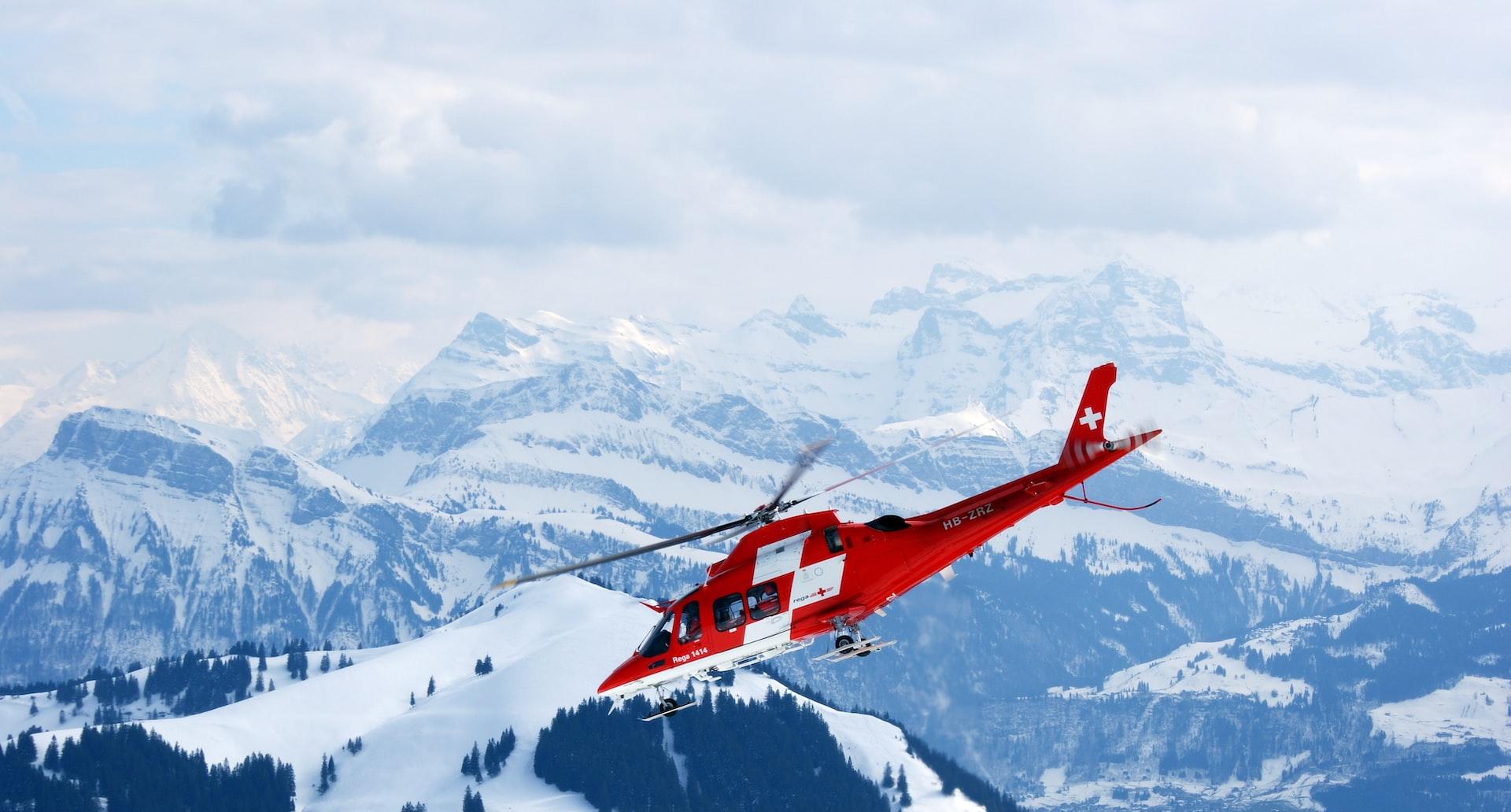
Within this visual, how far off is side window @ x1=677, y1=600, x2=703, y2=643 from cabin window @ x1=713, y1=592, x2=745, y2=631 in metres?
0.69

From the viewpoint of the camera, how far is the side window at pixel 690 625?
236ft

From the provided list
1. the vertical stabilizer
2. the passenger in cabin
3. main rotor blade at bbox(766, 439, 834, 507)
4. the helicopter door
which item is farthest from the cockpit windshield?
the vertical stabilizer

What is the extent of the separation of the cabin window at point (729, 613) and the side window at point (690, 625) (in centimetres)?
69

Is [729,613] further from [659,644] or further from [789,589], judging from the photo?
[659,644]

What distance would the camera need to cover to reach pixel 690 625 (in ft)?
236

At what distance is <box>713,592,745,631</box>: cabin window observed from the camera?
71.6 meters

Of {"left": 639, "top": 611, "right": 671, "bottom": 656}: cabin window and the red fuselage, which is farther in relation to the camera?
{"left": 639, "top": 611, "right": 671, "bottom": 656}: cabin window

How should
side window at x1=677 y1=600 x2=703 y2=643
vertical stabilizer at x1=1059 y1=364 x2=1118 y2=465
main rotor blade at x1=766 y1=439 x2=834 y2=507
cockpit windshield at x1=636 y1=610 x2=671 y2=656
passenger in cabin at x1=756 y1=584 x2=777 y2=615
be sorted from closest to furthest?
main rotor blade at x1=766 y1=439 x2=834 y2=507 < passenger in cabin at x1=756 y1=584 x2=777 y2=615 < side window at x1=677 y1=600 x2=703 y2=643 < cockpit windshield at x1=636 y1=610 x2=671 y2=656 < vertical stabilizer at x1=1059 y1=364 x2=1118 y2=465

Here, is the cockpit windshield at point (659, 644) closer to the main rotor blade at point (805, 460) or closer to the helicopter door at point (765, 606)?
the helicopter door at point (765, 606)

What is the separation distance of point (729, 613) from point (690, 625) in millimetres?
1629

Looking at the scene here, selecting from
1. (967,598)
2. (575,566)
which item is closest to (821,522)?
(575,566)

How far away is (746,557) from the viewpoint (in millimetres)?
71938

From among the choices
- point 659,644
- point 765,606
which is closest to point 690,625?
point 659,644

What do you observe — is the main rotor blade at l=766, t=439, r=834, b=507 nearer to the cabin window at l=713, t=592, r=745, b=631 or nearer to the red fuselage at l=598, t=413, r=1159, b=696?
the red fuselage at l=598, t=413, r=1159, b=696
